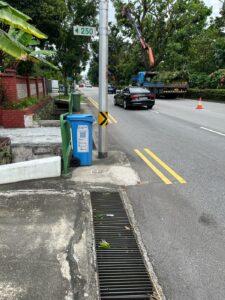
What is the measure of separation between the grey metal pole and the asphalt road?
0.90m

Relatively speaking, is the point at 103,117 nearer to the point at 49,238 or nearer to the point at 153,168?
Result: the point at 153,168

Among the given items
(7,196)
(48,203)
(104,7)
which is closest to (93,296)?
(48,203)

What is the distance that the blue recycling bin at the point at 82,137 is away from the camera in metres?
7.04

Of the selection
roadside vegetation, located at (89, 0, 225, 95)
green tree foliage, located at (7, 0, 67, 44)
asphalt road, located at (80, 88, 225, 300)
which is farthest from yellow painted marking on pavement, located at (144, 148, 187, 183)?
roadside vegetation, located at (89, 0, 225, 95)

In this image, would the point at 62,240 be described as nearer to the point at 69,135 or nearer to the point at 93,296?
the point at 93,296

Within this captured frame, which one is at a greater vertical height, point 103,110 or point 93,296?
point 103,110

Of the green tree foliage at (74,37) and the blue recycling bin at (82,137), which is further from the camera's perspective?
the green tree foliage at (74,37)

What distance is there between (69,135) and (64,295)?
15.2 ft

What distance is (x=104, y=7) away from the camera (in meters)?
7.22

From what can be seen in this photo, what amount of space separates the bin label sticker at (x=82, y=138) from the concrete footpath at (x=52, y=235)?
20.4 inches

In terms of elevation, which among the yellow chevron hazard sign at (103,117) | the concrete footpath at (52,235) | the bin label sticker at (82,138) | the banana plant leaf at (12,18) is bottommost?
the concrete footpath at (52,235)

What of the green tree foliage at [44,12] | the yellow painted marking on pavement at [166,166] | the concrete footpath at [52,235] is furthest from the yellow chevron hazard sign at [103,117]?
the green tree foliage at [44,12]

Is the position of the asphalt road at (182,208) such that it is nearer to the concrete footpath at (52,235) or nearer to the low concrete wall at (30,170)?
the concrete footpath at (52,235)

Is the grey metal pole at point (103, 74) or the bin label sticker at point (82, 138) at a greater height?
the grey metal pole at point (103, 74)
